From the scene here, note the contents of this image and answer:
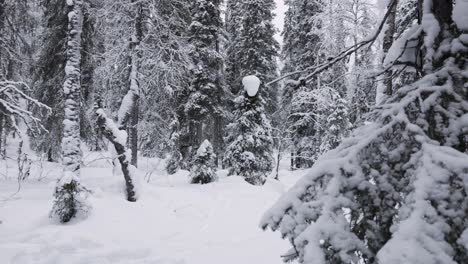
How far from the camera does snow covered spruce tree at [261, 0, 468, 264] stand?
128 centimetres

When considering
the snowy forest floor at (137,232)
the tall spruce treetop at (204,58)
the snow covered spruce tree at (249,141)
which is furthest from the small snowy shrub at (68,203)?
the tall spruce treetop at (204,58)

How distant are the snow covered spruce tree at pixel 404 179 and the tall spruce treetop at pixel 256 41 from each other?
17617 millimetres

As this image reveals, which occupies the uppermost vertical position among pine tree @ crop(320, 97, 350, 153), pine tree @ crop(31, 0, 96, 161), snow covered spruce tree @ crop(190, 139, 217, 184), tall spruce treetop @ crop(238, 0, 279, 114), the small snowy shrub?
tall spruce treetop @ crop(238, 0, 279, 114)

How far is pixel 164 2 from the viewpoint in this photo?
12133mm

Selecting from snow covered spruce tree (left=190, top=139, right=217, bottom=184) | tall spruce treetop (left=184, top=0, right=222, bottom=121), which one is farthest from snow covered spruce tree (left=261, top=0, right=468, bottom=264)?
tall spruce treetop (left=184, top=0, right=222, bottom=121)

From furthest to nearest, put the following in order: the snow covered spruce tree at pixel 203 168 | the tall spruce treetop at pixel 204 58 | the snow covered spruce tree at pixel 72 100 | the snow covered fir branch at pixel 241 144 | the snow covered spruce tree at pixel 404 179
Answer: the tall spruce treetop at pixel 204 58 < the snow covered spruce tree at pixel 203 168 < the snow covered spruce tree at pixel 72 100 < the snow covered fir branch at pixel 241 144 < the snow covered spruce tree at pixel 404 179

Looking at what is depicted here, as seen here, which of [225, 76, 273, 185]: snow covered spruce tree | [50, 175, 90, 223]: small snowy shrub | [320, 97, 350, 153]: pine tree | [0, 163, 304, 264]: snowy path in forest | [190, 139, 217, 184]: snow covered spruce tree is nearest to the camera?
[0, 163, 304, 264]: snowy path in forest

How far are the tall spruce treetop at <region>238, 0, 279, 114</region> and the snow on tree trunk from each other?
12.4m

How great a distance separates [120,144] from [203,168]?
6.79m

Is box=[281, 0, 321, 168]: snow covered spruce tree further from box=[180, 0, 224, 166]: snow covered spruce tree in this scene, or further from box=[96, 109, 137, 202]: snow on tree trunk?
box=[96, 109, 137, 202]: snow on tree trunk

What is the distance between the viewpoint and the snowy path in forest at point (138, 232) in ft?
16.8

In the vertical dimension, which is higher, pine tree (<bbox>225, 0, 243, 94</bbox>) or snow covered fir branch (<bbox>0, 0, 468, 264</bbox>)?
pine tree (<bbox>225, 0, 243, 94</bbox>)

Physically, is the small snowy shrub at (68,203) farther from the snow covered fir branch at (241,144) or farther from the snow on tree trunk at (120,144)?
the snow on tree trunk at (120,144)

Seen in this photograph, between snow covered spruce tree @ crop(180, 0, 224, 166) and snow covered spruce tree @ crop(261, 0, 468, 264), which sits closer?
snow covered spruce tree @ crop(261, 0, 468, 264)
